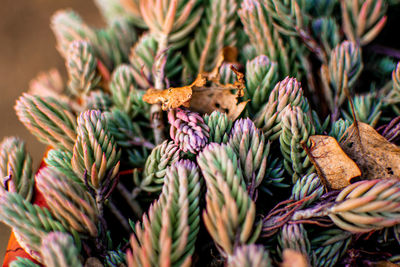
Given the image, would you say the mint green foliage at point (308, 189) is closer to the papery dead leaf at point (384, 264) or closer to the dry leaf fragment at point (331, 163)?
the dry leaf fragment at point (331, 163)

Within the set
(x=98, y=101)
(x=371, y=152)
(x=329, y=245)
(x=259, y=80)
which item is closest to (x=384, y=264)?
(x=329, y=245)

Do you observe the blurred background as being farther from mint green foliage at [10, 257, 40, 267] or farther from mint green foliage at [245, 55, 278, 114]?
mint green foliage at [245, 55, 278, 114]

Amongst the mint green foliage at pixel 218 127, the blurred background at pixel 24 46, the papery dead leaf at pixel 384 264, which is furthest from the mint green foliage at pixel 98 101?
the blurred background at pixel 24 46

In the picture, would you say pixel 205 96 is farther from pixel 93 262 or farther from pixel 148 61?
pixel 93 262

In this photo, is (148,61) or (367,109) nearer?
(367,109)

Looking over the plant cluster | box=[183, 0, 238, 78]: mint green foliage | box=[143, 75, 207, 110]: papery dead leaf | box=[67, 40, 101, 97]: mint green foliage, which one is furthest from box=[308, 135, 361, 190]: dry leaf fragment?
box=[67, 40, 101, 97]: mint green foliage

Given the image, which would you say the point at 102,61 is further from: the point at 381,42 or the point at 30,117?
the point at 381,42

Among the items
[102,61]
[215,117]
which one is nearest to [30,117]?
[102,61]
